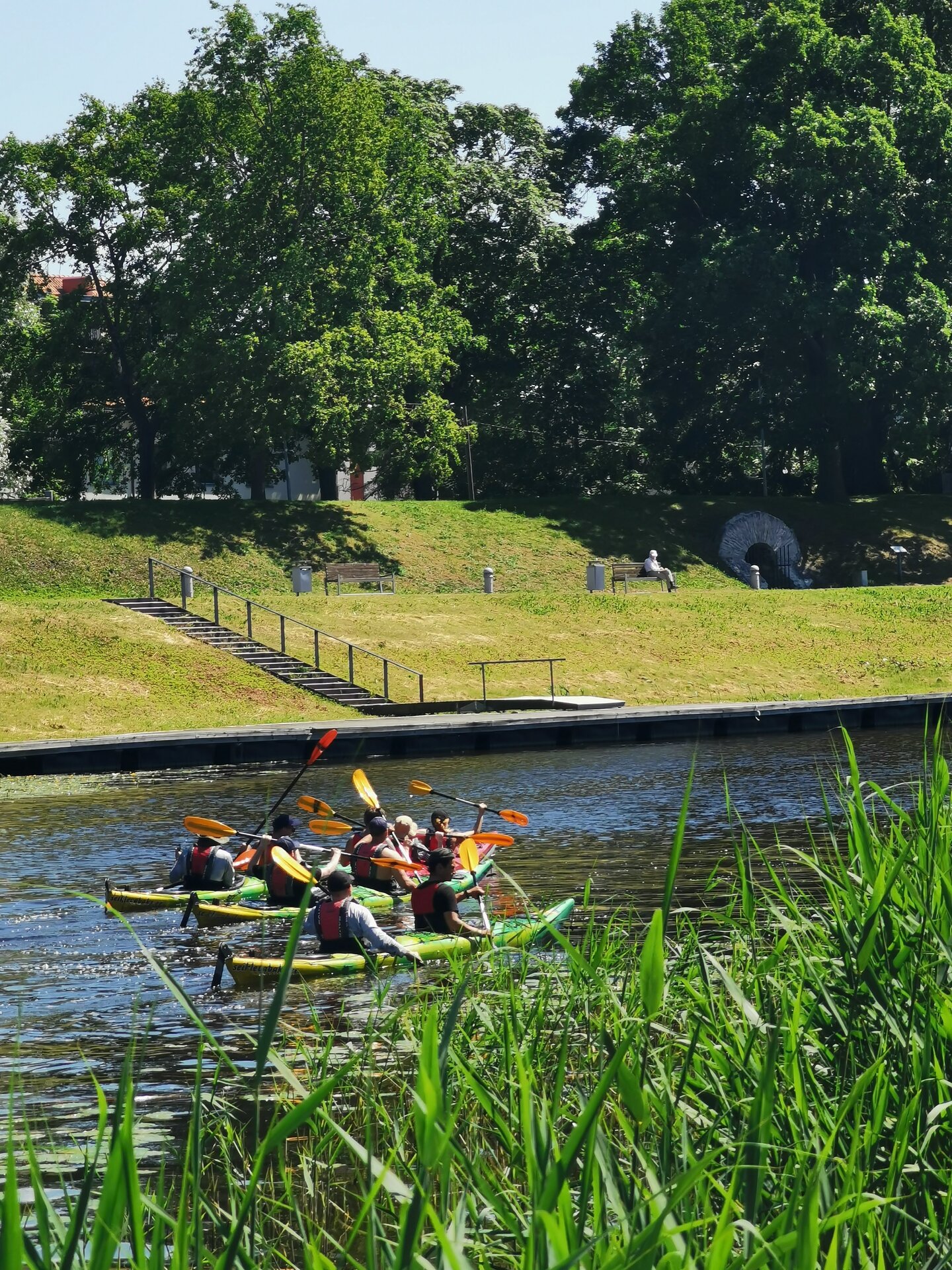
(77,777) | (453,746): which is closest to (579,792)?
(453,746)

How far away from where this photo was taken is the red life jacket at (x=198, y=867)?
61.8 feet

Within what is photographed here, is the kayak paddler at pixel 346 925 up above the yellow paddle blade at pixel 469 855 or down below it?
below

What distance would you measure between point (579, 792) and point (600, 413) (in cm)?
3791

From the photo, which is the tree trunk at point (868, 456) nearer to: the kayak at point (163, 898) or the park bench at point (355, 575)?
the park bench at point (355, 575)

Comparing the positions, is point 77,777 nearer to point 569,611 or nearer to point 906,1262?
point 569,611

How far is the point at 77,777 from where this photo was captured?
30.8 meters

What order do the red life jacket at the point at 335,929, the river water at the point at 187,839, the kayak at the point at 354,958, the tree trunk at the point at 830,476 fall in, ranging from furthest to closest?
the tree trunk at the point at 830,476 < the red life jacket at the point at 335,929 < the kayak at the point at 354,958 < the river water at the point at 187,839

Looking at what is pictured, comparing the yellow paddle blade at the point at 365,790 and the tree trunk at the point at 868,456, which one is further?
the tree trunk at the point at 868,456

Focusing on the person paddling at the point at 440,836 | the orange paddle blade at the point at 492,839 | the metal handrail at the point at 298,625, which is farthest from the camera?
the metal handrail at the point at 298,625

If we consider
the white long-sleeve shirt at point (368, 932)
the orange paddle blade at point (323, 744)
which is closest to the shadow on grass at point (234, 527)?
the orange paddle blade at point (323, 744)

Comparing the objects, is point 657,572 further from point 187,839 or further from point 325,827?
point 325,827

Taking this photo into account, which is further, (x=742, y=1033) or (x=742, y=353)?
(x=742, y=353)

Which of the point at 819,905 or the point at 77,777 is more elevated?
the point at 819,905

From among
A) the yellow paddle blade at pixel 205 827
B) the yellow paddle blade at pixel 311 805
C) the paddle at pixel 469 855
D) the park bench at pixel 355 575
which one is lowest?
the yellow paddle blade at pixel 311 805
